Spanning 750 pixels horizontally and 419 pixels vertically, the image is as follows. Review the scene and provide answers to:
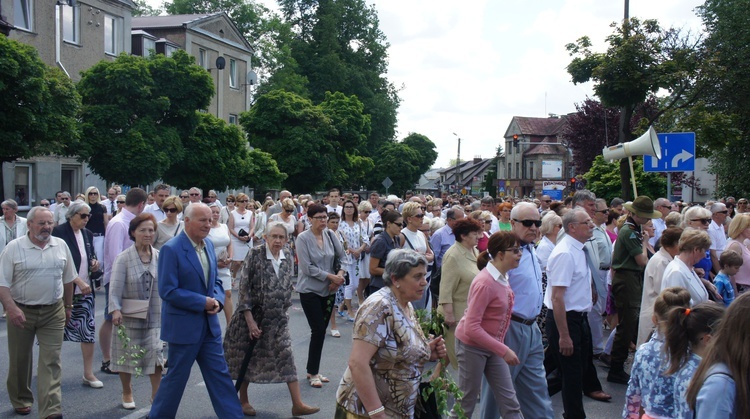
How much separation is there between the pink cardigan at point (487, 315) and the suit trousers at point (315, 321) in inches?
98.4

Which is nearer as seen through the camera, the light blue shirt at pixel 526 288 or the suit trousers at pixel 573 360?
the light blue shirt at pixel 526 288

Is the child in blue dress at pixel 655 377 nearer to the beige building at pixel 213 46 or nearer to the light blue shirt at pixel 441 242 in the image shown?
the light blue shirt at pixel 441 242

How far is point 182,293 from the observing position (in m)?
5.59

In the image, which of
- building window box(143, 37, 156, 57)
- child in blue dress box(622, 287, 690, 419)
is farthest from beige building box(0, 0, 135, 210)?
child in blue dress box(622, 287, 690, 419)

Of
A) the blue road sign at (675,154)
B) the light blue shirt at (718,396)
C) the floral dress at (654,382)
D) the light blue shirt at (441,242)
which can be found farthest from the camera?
the blue road sign at (675,154)

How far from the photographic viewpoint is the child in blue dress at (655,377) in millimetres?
3863

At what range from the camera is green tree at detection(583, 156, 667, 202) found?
31.5 m

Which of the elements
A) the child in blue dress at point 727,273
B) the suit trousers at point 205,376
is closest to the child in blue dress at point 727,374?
the suit trousers at point 205,376

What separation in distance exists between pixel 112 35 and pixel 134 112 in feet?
35.4

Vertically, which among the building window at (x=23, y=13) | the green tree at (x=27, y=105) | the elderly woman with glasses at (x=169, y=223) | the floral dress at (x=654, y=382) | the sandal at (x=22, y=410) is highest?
the building window at (x=23, y=13)

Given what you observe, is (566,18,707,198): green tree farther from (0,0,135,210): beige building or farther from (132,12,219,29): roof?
(132,12,219,29): roof

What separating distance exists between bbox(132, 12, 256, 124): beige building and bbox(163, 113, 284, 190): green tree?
10692mm

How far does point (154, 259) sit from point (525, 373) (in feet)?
12.1

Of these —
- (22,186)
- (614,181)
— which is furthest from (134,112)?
(614,181)
